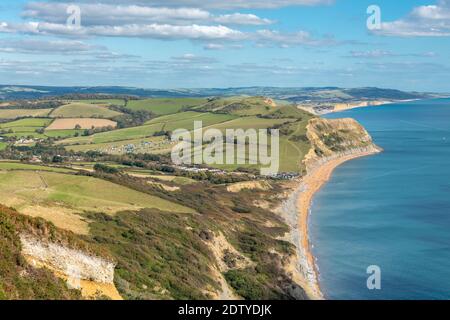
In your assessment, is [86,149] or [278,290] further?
[86,149]

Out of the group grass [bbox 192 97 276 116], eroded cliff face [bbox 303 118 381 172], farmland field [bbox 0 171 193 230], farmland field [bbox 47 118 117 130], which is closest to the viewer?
farmland field [bbox 0 171 193 230]

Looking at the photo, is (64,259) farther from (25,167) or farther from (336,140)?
(336,140)

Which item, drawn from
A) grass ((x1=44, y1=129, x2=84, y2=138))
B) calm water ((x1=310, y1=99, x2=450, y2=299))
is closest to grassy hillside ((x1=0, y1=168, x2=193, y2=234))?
calm water ((x1=310, y1=99, x2=450, y2=299))

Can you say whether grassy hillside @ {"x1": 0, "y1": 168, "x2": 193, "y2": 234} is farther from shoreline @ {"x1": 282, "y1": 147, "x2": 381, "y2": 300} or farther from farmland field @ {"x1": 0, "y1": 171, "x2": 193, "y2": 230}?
shoreline @ {"x1": 282, "y1": 147, "x2": 381, "y2": 300}

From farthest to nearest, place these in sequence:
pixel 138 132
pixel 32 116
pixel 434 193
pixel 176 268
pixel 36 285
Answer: pixel 32 116
pixel 138 132
pixel 434 193
pixel 176 268
pixel 36 285

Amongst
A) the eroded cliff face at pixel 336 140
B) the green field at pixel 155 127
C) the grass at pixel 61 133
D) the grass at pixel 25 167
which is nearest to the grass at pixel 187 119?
the green field at pixel 155 127
